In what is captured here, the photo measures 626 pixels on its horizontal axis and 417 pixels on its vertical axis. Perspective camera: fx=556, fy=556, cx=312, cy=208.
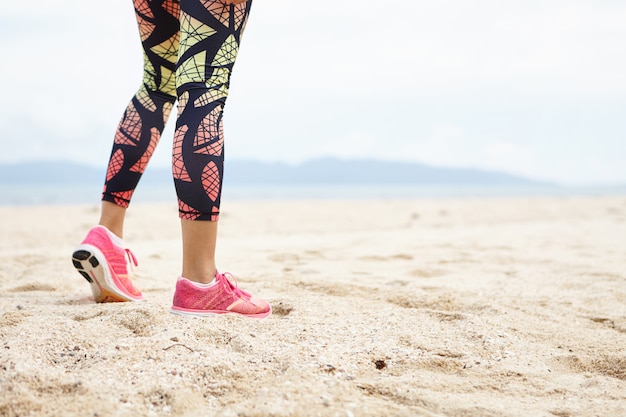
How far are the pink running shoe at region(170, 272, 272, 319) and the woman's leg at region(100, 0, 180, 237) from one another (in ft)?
1.60

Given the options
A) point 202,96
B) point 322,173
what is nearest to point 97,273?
point 202,96

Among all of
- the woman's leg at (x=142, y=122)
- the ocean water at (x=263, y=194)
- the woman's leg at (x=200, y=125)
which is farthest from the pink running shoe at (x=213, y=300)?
the ocean water at (x=263, y=194)

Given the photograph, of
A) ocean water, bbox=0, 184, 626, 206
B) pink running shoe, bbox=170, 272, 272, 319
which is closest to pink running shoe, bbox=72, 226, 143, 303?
pink running shoe, bbox=170, 272, 272, 319

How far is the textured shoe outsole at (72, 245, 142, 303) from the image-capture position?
1.83 metres

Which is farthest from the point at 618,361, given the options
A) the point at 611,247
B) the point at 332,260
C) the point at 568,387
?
the point at 611,247

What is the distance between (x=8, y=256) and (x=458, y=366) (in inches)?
106

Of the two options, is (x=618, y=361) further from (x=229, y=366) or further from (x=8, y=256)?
(x=8, y=256)

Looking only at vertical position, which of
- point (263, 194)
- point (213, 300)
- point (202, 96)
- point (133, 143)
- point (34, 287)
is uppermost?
point (202, 96)

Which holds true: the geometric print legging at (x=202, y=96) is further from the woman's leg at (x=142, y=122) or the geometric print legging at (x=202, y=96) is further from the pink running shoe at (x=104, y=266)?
the pink running shoe at (x=104, y=266)

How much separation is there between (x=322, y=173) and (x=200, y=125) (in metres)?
96.5

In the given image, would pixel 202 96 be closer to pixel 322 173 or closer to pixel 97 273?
pixel 97 273

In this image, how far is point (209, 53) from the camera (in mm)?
1606

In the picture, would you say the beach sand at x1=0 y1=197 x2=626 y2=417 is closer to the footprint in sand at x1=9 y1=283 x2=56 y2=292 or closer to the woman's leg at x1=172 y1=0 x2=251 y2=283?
the footprint in sand at x1=9 y1=283 x2=56 y2=292

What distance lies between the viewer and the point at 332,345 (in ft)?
4.83
